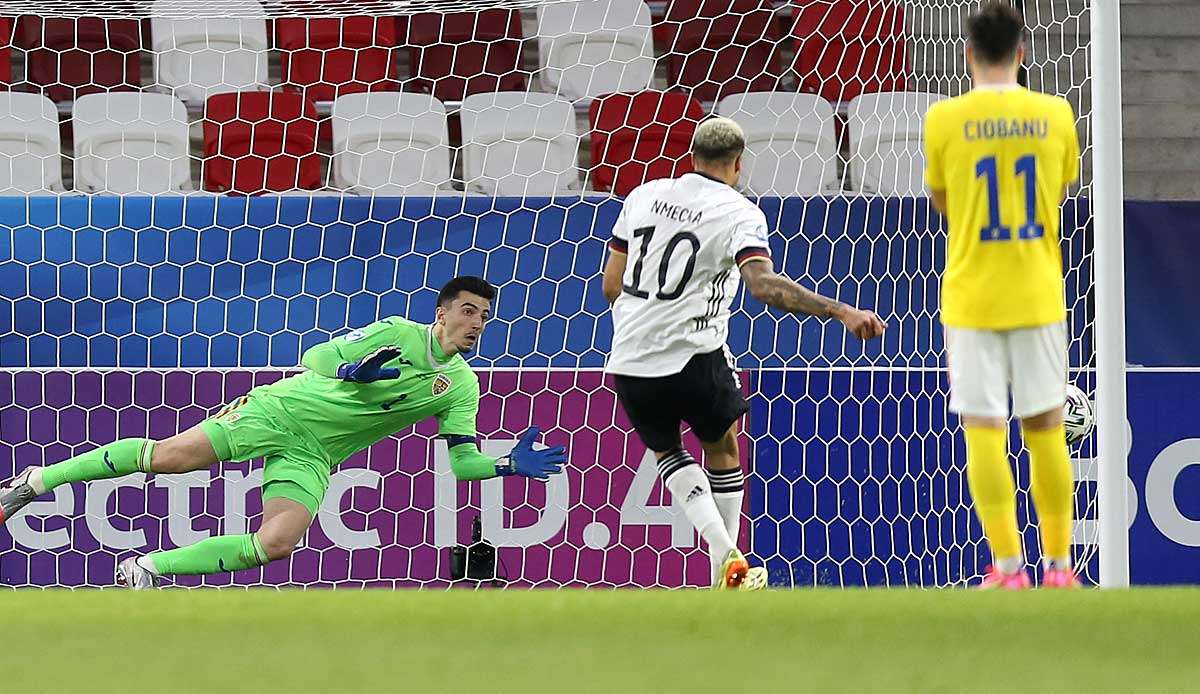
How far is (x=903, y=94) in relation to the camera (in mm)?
6898

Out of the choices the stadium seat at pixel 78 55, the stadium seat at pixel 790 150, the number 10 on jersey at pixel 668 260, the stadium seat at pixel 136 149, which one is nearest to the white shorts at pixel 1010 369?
the number 10 on jersey at pixel 668 260

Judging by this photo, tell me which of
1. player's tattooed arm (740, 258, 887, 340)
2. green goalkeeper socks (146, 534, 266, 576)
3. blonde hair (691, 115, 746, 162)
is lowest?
green goalkeeper socks (146, 534, 266, 576)

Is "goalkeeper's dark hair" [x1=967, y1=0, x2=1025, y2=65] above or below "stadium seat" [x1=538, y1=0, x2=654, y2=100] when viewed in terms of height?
below

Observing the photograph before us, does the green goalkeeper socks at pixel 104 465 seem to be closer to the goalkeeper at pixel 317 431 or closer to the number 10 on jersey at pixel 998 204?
the goalkeeper at pixel 317 431

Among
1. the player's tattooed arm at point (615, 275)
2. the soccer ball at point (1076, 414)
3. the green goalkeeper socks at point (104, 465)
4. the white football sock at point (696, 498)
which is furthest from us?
the soccer ball at point (1076, 414)

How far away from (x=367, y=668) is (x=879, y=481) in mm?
4418

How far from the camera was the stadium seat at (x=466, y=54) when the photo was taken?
7.79 meters

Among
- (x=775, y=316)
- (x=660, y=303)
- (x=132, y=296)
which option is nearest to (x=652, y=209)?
(x=660, y=303)

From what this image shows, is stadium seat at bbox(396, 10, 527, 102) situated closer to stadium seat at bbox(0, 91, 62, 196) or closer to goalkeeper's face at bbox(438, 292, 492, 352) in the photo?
stadium seat at bbox(0, 91, 62, 196)

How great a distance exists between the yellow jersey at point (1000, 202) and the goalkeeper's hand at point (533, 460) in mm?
2163

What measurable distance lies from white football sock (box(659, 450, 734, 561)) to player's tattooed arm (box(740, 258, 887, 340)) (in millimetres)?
685

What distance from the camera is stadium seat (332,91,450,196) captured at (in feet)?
22.7

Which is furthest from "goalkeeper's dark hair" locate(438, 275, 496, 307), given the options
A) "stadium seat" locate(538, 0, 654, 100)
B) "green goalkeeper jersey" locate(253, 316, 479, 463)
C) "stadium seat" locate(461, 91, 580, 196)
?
"stadium seat" locate(538, 0, 654, 100)

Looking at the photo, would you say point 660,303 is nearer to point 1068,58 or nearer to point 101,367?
point 101,367
